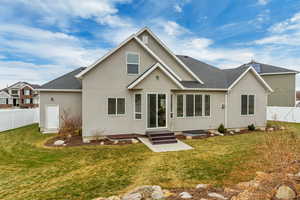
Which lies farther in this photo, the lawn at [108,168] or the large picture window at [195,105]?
the large picture window at [195,105]

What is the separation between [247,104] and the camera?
1441 cm

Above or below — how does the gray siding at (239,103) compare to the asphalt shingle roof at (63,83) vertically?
below

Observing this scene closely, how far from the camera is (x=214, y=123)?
13672 mm

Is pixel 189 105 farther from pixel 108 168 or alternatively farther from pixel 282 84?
pixel 282 84

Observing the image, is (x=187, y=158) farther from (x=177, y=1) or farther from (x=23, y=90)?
(x=23, y=90)

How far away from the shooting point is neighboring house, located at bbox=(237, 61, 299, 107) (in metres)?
22.9

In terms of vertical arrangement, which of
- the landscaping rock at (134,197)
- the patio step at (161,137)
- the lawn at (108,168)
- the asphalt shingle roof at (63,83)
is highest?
the asphalt shingle roof at (63,83)

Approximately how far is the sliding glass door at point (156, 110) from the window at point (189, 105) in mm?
2257

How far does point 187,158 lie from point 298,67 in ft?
95.6

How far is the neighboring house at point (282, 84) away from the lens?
75.1ft

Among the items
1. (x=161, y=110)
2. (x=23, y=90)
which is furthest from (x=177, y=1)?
(x=23, y=90)

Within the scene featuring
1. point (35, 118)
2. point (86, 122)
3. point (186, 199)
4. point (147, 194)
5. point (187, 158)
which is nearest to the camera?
point (186, 199)

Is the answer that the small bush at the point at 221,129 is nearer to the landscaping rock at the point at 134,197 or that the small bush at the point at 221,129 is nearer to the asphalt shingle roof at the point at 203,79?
the asphalt shingle roof at the point at 203,79

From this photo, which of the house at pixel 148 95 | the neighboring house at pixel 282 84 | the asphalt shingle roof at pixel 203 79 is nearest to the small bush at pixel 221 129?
the house at pixel 148 95
